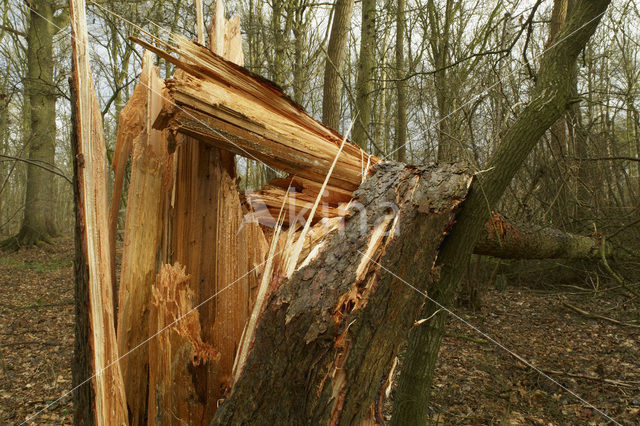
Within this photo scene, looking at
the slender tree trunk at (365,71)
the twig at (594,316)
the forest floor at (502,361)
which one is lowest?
the forest floor at (502,361)

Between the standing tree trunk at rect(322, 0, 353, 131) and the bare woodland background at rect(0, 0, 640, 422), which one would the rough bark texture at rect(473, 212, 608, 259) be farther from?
the standing tree trunk at rect(322, 0, 353, 131)

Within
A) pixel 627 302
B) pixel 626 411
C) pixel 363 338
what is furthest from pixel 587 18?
pixel 627 302

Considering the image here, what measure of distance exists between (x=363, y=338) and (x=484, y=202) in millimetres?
956

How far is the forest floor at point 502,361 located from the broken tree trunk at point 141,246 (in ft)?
2.52

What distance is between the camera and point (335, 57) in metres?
4.83

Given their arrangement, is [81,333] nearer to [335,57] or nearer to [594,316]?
[335,57]

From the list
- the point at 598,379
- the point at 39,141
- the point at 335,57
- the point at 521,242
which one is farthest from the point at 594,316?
the point at 39,141

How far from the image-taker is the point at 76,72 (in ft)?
4.31

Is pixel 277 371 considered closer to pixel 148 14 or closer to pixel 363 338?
pixel 363 338

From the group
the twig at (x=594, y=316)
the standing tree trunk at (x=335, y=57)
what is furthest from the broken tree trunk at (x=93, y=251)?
the twig at (x=594, y=316)

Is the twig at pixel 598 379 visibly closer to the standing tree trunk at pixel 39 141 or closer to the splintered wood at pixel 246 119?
the splintered wood at pixel 246 119

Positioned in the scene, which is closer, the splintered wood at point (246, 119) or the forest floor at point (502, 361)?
the splintered wood at point (246, 119)

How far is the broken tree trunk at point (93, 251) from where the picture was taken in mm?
1217

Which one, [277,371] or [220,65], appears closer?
[277,371]
